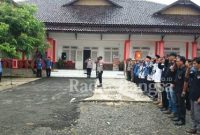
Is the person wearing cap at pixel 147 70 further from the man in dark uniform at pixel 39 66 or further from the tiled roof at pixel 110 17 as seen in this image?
the tiled roof at pixel 110 17

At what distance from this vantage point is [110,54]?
126ft

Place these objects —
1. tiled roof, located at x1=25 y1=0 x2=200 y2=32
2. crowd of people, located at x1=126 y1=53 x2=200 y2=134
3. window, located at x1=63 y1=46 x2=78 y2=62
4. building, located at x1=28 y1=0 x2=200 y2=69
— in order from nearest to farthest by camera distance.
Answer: crowd of people, located at x1=126 y1=53 x2=200 y2=134 → building, located at x1=28 y1=0 x2=200 y2=69 → tiled roof, located at x1=25 y1=0 x2=200 y2=32 → window, located at x1=63 y1=46 x2=78 y2=62

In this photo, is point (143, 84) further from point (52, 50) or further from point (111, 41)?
point (111, 41)

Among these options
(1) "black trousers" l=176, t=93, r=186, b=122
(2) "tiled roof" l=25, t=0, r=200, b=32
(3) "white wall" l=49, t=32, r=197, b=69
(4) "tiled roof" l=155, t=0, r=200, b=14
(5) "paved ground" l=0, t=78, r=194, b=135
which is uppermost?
(4) "tiled roof" l=155, t=0, r=200, b=14

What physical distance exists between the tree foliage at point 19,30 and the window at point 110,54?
41.8ft

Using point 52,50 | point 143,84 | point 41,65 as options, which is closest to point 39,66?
point 41,65

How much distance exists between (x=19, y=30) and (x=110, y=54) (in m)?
14.6

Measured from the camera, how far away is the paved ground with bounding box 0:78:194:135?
28.4 ft

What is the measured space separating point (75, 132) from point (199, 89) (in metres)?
2.82

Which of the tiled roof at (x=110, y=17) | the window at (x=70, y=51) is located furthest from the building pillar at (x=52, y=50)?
the window at (x=70, y=51)

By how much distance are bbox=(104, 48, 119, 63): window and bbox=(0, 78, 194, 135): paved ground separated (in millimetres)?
24264

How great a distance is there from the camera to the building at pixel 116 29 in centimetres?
3566

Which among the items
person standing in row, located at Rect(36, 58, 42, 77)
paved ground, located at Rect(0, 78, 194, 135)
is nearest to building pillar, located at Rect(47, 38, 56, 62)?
person standing in row, located at Rect(36, 58, 42, 77)

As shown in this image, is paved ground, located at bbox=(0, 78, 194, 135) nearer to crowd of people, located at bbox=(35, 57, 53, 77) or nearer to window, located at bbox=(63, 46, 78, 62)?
crowd of people, located at bbox=(35, 57, 53, 77)
